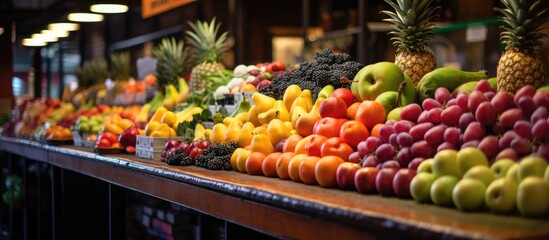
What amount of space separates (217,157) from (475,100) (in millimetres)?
1284

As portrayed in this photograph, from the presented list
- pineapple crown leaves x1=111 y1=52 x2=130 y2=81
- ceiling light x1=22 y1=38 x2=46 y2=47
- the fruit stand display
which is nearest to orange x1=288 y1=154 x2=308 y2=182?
the fruit stand display

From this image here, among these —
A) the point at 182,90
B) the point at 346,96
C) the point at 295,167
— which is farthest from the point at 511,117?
the point at 182,90

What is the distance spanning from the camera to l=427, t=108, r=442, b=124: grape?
7.22 ft

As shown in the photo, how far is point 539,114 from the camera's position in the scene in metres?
1.91

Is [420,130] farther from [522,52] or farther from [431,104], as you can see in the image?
[522,52]

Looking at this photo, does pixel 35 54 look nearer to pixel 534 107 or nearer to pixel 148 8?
pixel 148 8

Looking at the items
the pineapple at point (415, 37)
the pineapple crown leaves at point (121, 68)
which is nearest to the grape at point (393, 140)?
the pineapple at point (415, 37)

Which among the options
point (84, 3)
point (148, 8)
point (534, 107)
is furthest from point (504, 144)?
point (84, 3)

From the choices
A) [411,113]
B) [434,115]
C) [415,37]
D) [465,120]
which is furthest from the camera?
[415,37]

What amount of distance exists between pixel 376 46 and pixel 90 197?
15.7ft

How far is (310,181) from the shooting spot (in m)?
2.39

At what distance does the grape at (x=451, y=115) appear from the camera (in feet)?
7.01

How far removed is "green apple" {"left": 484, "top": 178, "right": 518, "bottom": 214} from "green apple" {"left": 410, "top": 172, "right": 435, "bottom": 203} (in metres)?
0.19

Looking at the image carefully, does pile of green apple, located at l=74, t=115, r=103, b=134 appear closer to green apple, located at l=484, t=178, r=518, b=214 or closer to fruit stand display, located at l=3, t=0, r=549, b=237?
fruit stand display, located at l=3, t=0, r=549, b=237
